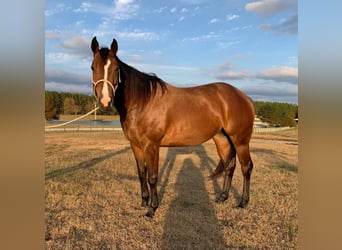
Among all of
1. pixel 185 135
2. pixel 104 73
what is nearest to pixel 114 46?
pixel 104 73

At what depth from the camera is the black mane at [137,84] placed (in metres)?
4.34

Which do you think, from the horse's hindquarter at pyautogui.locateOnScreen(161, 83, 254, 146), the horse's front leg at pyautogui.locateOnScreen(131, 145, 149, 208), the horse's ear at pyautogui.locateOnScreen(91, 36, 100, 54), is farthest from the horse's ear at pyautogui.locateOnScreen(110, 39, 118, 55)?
the horse's front leg at pyautogui.locateOnScreen(131, 145, 149, 208)

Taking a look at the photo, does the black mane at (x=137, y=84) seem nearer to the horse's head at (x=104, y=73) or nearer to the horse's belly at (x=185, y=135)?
the horse's head at (x=104, y=73)

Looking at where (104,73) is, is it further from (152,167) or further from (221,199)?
(221,199)

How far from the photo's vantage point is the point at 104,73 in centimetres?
359

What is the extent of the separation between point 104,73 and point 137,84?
919 mm

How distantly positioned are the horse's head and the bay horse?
1 cm

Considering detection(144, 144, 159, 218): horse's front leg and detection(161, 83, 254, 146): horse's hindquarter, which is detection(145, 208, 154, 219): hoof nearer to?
detection(144, 144, 159, 218): horse's front leg

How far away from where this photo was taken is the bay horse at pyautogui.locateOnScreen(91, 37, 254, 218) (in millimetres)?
4422

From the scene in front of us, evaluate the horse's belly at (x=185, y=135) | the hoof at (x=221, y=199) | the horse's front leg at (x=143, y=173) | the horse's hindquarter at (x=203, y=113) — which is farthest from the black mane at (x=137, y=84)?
the hoof at (x=221, y=199)
